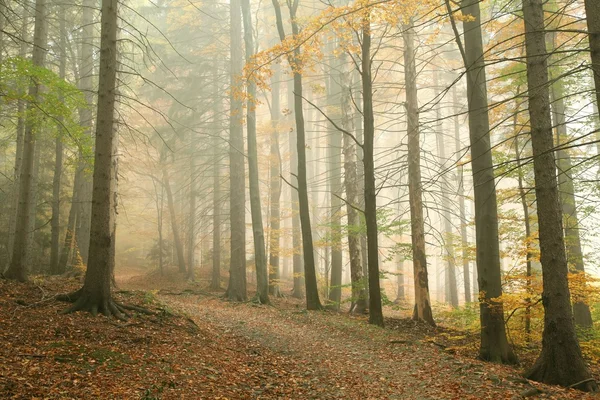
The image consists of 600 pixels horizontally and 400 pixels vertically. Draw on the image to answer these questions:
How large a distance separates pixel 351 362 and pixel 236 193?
34.2 feet

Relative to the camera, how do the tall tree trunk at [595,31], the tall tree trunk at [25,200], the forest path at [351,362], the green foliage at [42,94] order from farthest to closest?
the tall tree trunk at [25,200], the green foliage at [42,94], the forest path at [351,362], the tall tree trunk at [595,31]

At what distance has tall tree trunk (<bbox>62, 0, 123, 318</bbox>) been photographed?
26.1 feet

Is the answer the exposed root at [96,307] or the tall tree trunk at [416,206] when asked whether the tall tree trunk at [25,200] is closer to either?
the exposed root at [96,307]

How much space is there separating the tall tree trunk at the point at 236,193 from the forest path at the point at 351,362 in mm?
4074

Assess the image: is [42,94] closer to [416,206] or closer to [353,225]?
[353,225]

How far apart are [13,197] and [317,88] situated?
11.1 metres

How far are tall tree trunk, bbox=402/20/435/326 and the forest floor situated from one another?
244 centimetres

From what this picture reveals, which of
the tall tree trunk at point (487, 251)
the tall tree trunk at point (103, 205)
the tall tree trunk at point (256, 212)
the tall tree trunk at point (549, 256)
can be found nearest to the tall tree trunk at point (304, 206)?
the tall tree trunk at point (256, 212)

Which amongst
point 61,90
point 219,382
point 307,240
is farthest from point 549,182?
point 61,90

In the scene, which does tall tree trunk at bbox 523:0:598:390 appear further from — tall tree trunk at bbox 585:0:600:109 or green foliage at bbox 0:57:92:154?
green foliage at bbox 0:57:92:154

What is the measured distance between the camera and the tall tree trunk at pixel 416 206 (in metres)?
12.5

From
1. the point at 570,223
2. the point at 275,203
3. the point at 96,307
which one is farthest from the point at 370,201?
the point at 275,203

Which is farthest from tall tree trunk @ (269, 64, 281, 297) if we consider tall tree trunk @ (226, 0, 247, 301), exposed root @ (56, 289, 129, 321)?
exposed root @ (56, 289, 129, 321)

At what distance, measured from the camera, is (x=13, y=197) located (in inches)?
564
